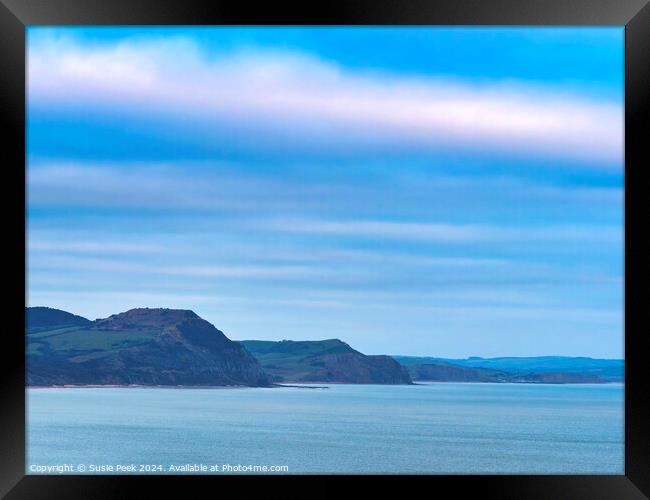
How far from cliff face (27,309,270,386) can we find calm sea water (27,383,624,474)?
1.84 metres

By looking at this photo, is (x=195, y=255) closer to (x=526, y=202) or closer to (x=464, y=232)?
(x=464, y=232)

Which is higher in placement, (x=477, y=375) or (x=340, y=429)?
(x=477, y=375)

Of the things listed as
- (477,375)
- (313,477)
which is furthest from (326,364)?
(313,477)

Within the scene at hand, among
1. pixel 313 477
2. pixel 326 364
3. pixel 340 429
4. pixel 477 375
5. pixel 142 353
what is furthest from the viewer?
pixel 477 375

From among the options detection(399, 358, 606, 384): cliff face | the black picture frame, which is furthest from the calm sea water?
the black picture frame

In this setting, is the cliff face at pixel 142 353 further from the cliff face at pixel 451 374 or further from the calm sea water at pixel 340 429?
the cliff face at pixel 451 374

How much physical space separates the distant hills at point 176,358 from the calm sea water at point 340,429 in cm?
170

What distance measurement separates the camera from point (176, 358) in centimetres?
5525

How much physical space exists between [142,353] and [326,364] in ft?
40.6

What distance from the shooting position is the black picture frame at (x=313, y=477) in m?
3.23

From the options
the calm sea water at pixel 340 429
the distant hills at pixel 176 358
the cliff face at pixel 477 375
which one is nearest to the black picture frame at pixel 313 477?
the calm sea water at pixel 340 429

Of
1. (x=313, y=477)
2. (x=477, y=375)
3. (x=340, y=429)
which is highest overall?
(x=313, y=477)

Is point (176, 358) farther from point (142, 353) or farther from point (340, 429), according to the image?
point (340, 429)

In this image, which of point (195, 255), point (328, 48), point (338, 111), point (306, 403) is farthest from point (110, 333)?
point (328, 48)
